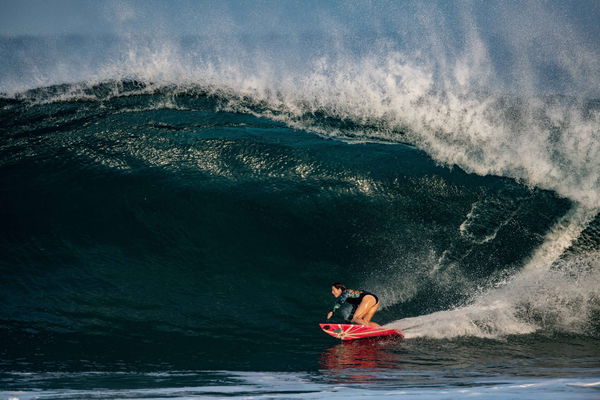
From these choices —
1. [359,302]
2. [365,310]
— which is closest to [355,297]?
[359,302]

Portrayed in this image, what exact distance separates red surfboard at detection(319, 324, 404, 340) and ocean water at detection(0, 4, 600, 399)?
0.46ft

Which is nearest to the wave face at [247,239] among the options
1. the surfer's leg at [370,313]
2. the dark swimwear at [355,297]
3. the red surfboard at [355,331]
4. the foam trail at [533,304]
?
the foam trail at [533,304]

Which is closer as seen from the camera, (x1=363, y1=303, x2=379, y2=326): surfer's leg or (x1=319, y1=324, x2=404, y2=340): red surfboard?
(x1=319, y1=324, x2=404, y2=340): red surfboard

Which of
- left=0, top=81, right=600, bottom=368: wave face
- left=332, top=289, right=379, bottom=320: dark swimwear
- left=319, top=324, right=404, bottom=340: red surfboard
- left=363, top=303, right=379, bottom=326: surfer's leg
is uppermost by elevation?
left=0, top=81, right=600, bottom=368: wave face

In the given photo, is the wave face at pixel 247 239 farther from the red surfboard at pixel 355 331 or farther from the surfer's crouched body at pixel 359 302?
the surfer's crouched body at pixel 359 302

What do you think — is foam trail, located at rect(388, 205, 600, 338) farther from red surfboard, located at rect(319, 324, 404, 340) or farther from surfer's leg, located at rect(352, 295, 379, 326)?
surfer's leg, located at rect(352, 295, 379, 326)

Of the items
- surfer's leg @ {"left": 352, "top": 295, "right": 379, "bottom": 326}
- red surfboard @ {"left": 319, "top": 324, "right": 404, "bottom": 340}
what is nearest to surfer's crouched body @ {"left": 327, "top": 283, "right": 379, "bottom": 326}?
surfer's leg @ {"left": 352, "top": 295, "right": 379, "bottom": 326}

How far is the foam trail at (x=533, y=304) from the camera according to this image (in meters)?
6.05

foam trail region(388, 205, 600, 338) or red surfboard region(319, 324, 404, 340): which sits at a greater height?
foam trail region(388, 205, 600, 338)

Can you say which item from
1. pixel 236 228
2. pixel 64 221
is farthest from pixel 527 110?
pixel 64 221

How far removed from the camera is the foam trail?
6055 mm

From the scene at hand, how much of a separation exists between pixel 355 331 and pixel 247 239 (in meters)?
2.11

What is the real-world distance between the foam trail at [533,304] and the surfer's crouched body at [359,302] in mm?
326

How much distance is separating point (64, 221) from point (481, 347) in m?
5.49
